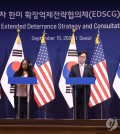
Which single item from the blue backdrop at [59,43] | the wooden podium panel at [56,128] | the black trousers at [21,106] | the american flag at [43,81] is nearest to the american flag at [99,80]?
the blue backdrop at [59,43]

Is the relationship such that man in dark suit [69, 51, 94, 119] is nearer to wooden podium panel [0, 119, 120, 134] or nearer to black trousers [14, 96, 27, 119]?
black trousers [14, 96, 27, 119]

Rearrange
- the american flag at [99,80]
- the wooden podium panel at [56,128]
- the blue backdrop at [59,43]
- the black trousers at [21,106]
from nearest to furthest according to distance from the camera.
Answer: the wooden podium panel at [56,128], the black trousers at [21,106], the american flag at [99,80], the blue backdrop at [59,43]

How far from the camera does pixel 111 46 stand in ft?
24.2

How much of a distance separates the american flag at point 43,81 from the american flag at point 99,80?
750mm

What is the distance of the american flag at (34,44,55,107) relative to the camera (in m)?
7.13

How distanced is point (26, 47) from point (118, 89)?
6.15ft

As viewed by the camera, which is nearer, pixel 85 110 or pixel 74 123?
pixel 74 123

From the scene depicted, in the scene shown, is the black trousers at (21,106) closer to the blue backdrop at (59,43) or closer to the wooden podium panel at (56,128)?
the blue backdrop at (59,43)

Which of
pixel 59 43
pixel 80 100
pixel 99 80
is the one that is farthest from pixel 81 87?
pixel 59 43

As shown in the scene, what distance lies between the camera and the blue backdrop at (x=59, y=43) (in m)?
7.34

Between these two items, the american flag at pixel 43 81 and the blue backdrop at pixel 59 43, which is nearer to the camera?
the american flag at pixel 43 81

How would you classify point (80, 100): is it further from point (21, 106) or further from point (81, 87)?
point (21, 106)
